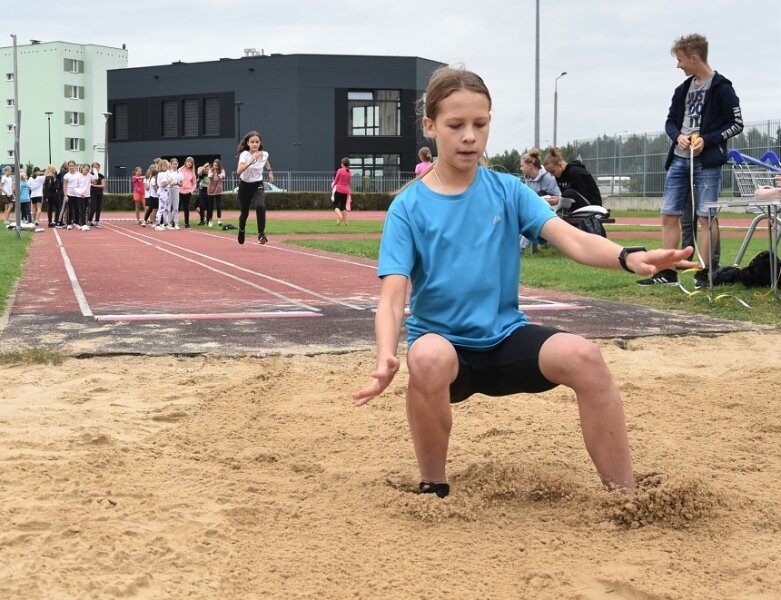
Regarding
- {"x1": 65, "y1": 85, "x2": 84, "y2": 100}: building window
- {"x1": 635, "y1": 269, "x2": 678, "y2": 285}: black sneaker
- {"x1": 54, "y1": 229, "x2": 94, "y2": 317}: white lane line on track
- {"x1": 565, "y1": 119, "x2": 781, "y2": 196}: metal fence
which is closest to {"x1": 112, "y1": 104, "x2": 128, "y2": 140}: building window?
{"x1": 65, "y1": 85, "x2": 84, "y2": 100}: building window

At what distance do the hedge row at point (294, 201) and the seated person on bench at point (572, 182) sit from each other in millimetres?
29342

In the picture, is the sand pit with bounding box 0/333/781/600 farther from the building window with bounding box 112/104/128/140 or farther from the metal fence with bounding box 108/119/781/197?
the building window with bounding box 112/104/128/140

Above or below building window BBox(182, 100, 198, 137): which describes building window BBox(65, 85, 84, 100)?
above

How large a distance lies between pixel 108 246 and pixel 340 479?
15082mm

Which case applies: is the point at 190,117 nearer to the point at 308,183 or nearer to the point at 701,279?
the point at 308,183

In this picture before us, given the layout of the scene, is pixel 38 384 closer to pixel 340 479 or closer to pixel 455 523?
pixel 340 479

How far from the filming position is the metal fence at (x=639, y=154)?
111 feet

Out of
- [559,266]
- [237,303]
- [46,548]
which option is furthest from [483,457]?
[559,266]

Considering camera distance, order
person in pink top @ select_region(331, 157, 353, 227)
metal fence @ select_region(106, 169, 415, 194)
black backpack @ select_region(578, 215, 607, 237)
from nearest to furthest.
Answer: black backpack @ select_region(578, 215, 607, 237) → person in pink top @ select_region(331, 157, 353, 227) → metal fence @ select_region(106, 169, 415, 194)

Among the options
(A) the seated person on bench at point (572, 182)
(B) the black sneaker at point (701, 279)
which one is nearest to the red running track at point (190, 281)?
(A) the seated person on bench at point (572, 182)

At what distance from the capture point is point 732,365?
19.0ft

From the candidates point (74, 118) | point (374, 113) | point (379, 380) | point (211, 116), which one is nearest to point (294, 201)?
point (374, 113)

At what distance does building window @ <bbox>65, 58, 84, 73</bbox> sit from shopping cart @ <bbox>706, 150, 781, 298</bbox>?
83.2 meters

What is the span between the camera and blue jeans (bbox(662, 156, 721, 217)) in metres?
9.05
